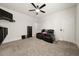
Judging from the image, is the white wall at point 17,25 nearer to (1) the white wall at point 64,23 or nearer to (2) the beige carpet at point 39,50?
(2) the beige carpet at point 39,50

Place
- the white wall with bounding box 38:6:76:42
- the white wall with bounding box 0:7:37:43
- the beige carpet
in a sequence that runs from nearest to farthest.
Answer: the beige carpet
the white wall with bounding box 0:7:37:43
the white wall with bounding box 38:6:76:42

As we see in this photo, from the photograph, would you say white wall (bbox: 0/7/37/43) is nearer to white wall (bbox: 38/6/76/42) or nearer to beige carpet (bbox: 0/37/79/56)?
beige carpet (bbox: 0/37/79/56)

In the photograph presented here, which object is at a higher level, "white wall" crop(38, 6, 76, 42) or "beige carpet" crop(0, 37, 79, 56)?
"white wall" crop(38, 6, 76, 42)

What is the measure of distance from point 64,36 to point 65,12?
2.14m

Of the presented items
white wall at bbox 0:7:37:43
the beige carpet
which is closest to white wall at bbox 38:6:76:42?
the beige carpet

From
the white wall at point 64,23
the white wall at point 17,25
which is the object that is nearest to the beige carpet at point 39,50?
the white wall at point 17,25

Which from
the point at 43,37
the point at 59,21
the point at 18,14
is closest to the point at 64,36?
the point at 59,21

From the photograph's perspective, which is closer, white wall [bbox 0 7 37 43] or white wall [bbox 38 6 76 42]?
white wall [bbox 0 7 37 43]

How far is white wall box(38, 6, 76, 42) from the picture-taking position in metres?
5.61

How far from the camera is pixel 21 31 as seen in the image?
7.09 meters

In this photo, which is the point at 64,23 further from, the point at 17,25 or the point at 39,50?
the point at 17,25

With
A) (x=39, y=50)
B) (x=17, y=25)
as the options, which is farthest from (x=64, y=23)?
(x=17, y=25)

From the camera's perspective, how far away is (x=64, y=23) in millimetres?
6230

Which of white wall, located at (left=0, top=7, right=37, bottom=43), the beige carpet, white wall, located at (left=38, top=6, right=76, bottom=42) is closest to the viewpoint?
the beige carpet
